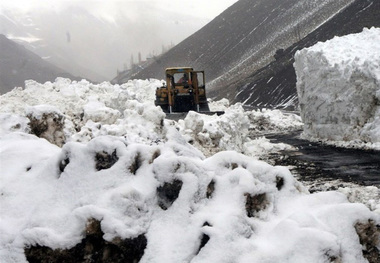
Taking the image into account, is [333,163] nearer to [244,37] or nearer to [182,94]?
[182,94]

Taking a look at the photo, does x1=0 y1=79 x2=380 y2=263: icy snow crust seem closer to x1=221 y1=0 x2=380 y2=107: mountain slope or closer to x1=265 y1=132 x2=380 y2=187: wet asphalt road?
x1=265 y1=132 x2=380 y2=187: wet asphalt road

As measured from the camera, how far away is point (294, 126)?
2212 cm

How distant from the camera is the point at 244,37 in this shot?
109m

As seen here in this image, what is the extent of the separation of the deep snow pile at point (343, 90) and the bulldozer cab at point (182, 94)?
4252 mm

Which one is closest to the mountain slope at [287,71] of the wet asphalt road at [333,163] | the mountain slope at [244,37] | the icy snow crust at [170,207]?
the mountain slope at [244,37]

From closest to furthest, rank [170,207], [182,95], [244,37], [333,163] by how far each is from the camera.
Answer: [170,207] → [333,163] → [182,95] → [244,37]

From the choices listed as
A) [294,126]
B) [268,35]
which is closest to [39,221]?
[294,126]

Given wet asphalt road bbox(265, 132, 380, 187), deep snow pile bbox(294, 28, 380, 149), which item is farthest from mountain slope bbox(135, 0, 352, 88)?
wet asphalt road bbox(265, 132, 380, 187)

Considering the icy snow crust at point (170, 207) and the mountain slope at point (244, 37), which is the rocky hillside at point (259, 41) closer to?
the mountain slope at point (244, 37)

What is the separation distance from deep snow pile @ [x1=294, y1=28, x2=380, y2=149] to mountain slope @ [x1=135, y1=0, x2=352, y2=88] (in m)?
62.7

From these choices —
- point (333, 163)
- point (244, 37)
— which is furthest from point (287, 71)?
point (244, 37)

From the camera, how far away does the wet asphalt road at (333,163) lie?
8477 millimetres

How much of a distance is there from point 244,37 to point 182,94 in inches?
3811

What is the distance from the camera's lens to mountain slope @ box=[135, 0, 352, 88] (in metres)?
88.2
